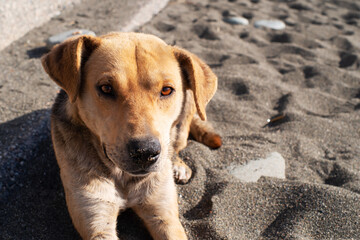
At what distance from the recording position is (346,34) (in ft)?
23.6

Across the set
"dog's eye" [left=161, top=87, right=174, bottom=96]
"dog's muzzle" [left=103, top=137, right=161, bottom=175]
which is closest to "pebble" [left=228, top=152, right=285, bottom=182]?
"dog's eye" [left=161, top=87, right=174, bottom=96]

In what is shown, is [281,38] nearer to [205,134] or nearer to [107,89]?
[205,134]

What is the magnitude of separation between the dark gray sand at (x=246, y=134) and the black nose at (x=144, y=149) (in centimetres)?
98

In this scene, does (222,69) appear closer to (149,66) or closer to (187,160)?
(187,160)

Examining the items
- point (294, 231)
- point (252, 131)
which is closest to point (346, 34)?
point (252, 131)

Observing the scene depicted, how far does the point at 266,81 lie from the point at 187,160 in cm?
225

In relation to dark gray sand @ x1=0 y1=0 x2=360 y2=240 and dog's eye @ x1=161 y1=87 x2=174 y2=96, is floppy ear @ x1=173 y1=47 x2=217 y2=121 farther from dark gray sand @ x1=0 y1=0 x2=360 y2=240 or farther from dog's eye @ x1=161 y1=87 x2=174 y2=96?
dark gray sand @ x1=0 y1=0 x2=360 y2=240

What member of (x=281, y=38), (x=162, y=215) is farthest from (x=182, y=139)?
(x=281, y=38)

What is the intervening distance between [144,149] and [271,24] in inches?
234

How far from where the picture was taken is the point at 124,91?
2598mm

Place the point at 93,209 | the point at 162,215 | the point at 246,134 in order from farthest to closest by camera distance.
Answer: the point at 246,134, the point at 162,215, the point at 93,209

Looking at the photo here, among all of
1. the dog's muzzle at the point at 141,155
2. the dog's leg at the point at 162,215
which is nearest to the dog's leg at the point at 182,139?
the dog's leg at the point at 162,215

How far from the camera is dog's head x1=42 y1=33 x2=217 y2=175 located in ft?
7.95

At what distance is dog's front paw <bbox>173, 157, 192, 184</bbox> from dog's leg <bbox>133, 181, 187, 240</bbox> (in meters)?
0.41
